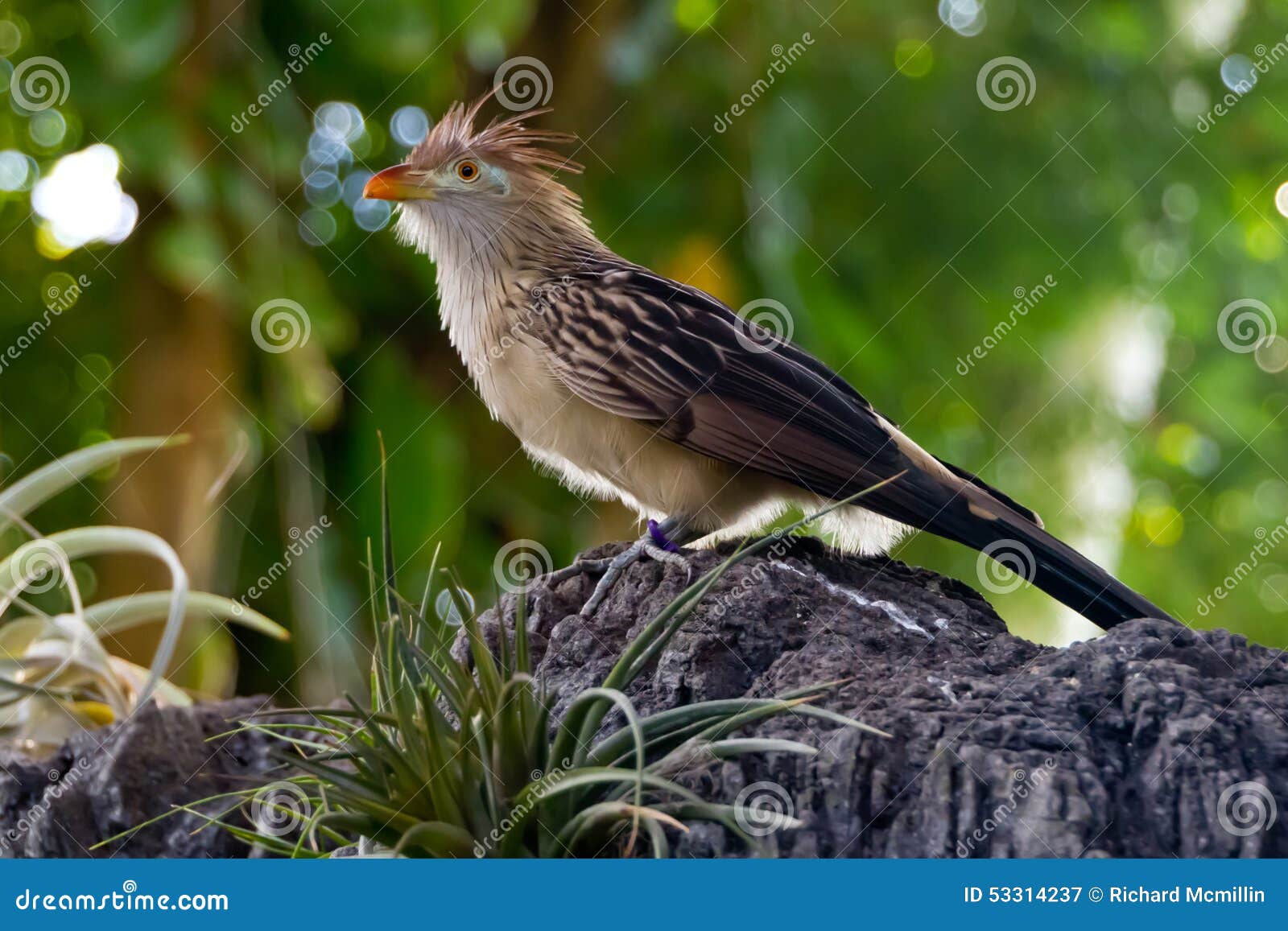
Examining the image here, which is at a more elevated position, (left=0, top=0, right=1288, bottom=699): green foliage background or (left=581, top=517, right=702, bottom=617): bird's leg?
(left=0, top=0, right=1288, bottom=699): green foliage background

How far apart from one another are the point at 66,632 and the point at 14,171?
3.03 meters

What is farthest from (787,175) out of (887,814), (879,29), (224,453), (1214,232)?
(887,814)

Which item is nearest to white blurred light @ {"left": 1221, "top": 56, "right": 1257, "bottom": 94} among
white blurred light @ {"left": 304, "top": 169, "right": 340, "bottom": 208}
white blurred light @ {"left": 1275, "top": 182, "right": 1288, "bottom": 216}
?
white blurred light @ {"left": 1275, "top": 182, "right": 1288, "bottom": 216}

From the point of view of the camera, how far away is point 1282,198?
19.5ft

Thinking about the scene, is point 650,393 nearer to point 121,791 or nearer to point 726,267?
point 121,791

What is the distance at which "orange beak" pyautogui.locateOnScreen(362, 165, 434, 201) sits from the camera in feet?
11.5

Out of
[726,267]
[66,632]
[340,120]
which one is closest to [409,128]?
[340,120]

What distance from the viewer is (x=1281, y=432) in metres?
6.24

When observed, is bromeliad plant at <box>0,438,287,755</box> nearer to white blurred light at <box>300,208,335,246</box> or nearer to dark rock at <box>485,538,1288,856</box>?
dark rock at <box>485,538,1288,856</box>

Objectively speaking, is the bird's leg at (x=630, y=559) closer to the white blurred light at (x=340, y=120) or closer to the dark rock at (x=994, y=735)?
the dark rock at (x=994, y=735)

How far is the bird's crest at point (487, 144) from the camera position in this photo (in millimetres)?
3598

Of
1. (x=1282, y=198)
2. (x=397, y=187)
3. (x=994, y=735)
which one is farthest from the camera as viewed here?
(x=1282, y=198)

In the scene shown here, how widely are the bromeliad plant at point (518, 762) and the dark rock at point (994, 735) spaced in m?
0.09

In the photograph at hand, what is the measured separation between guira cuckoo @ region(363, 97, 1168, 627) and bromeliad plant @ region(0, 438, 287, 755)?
975 mm
